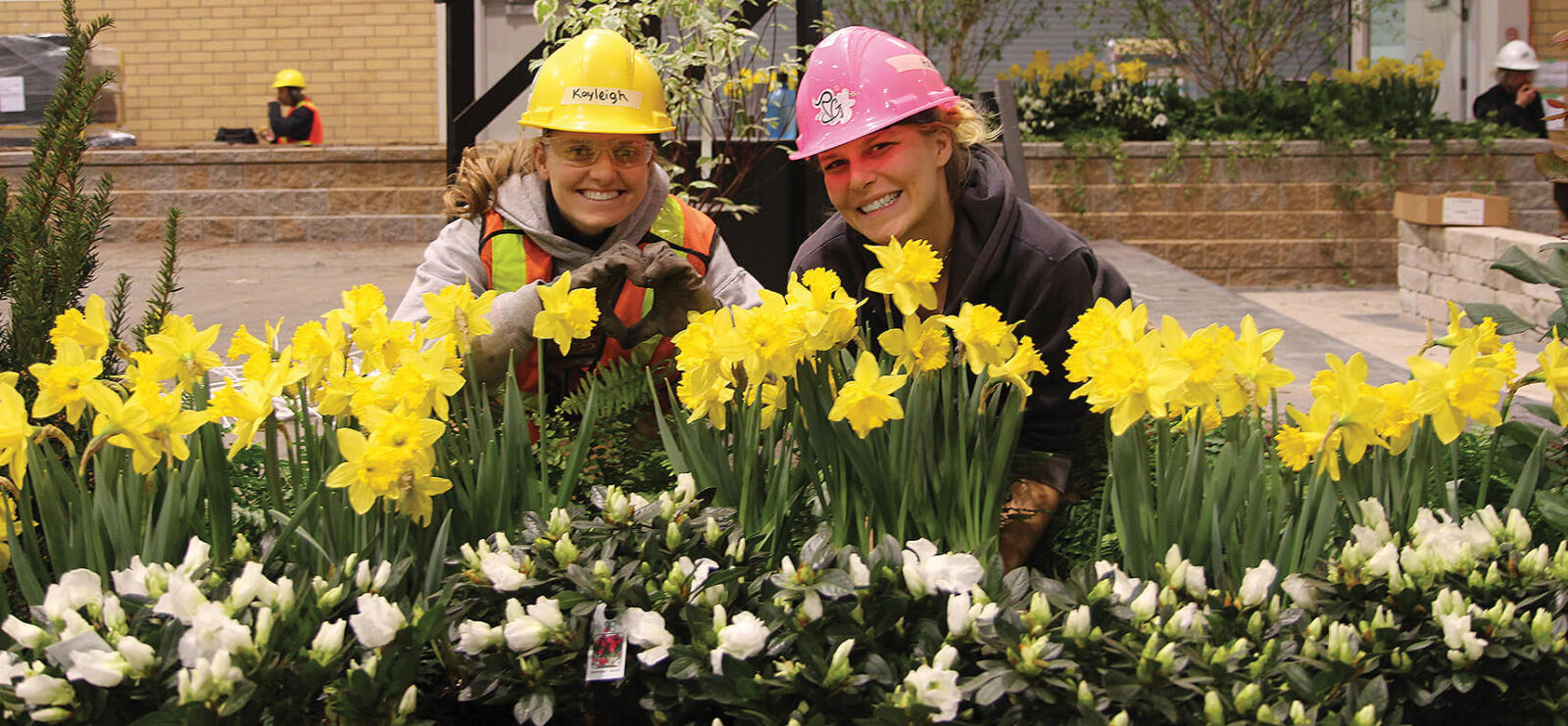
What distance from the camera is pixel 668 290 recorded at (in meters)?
2.21

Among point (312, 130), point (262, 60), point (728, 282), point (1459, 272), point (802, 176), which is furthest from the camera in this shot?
point (262, 60)

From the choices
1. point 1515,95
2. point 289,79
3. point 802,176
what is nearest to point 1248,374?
point 802,176

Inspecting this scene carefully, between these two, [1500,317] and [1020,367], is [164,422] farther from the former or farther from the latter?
[1500,317]

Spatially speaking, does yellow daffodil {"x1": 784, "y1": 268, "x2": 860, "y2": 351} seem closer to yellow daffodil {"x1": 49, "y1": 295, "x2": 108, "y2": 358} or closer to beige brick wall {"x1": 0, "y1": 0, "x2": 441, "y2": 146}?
yellow daffodil {"x1": 49, "y1": 295, "x2": 108, "y2": 358}

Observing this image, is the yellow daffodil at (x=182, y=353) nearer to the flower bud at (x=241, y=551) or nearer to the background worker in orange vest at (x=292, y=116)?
the flower bud at (x=241, y=551)

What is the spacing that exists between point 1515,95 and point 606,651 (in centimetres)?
1245

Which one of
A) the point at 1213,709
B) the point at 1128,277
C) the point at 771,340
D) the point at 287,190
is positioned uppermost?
the point at 287,190

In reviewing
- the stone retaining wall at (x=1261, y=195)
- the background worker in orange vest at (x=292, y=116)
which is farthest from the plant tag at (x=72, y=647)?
the background worker in orange vest at (x=292, y=116)

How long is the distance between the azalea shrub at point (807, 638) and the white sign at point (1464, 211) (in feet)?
23.6

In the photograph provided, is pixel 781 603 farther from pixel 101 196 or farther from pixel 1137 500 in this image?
pixel 101 196

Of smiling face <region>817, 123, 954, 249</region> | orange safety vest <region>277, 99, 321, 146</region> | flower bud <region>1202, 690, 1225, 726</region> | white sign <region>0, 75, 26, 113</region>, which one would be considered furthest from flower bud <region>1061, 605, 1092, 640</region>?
white sign <region>0, 75, 26, 113</region>

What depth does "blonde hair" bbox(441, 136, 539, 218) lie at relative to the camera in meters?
2.76

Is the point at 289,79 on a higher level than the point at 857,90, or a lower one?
higher

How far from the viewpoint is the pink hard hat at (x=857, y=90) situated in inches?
86.4
